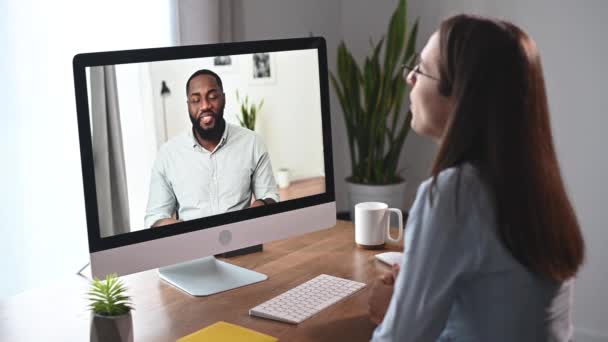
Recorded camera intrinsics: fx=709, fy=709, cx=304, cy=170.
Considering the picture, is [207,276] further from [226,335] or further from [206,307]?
[226,335]

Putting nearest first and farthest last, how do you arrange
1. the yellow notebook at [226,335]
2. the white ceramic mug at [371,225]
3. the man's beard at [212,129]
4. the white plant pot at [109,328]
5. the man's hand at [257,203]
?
the white plant pot at [109,328] < the yellow notebook at [226,335] < the man's beard at [212,129] < the man's hand at [257,203] < the white ceramic mug at [371,225]

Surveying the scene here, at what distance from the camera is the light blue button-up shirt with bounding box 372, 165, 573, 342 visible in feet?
3.46

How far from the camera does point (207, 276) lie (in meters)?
1.67

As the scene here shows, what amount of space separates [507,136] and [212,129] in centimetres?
70

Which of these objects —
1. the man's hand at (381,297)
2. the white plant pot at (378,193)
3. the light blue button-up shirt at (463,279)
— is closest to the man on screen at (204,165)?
the man's hand at (381,297)

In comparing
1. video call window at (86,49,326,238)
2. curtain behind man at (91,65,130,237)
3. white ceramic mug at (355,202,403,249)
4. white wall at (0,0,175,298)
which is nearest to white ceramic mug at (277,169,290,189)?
video call window at (86,49,326,238)

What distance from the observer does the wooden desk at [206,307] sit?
1.36 m

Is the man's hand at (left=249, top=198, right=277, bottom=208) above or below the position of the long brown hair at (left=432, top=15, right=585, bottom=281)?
below

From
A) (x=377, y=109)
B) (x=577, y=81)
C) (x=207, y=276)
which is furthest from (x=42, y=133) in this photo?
(x=577, y=81)

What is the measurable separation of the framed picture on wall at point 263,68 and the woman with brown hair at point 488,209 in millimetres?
579

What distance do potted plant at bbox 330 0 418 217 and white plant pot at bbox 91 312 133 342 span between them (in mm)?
1920

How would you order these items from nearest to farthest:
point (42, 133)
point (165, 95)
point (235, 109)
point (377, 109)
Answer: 1. point (165, 95)
2. point (235, 109)
3. point (42, 133)
4. point (377, 109)

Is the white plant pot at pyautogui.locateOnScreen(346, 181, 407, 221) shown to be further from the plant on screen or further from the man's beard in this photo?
the plant on screen

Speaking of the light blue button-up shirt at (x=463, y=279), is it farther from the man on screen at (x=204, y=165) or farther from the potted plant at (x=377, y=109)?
the potted plant at (x=377, y=109)
